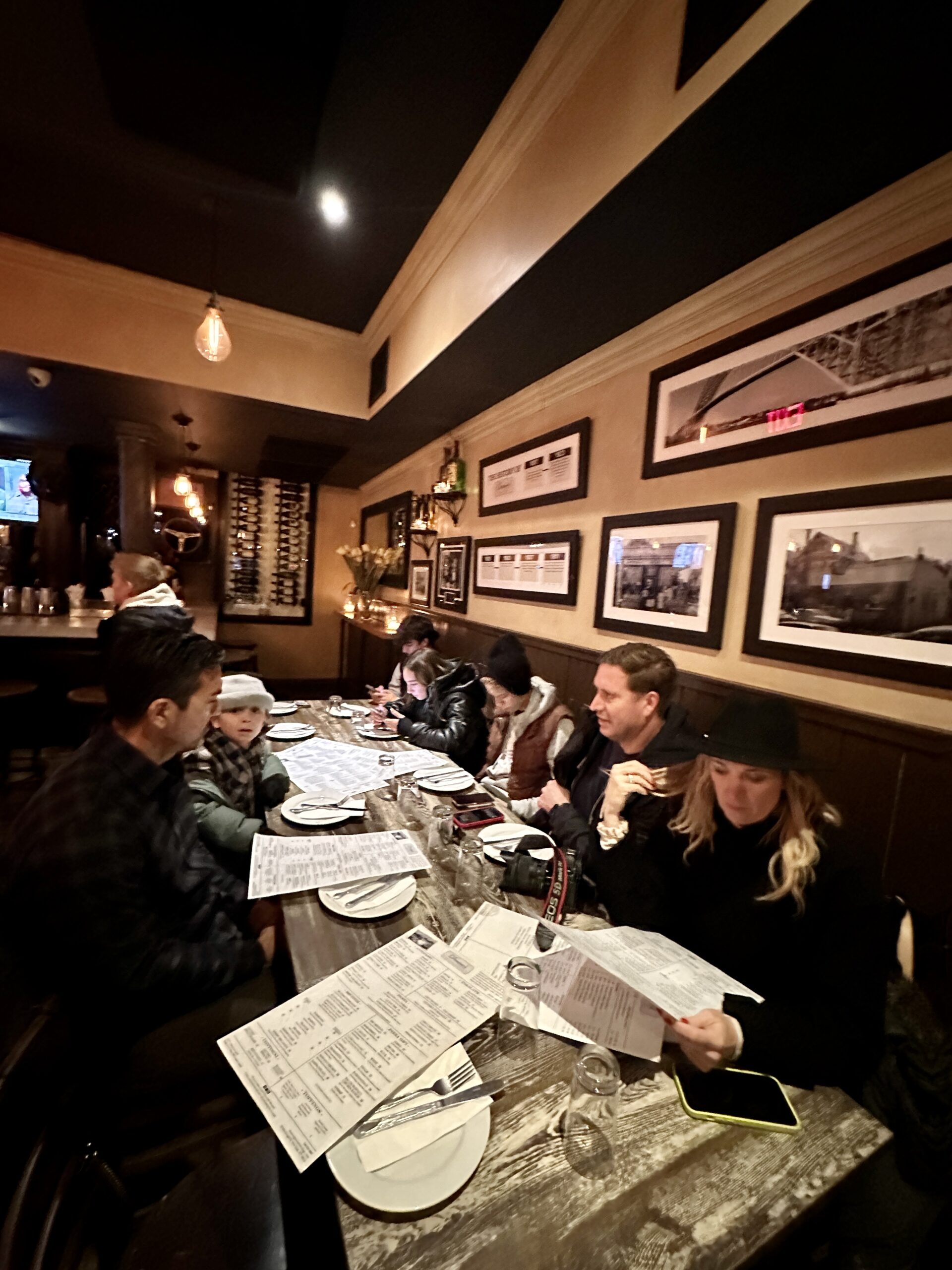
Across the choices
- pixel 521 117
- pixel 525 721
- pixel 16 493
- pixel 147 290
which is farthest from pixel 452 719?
pixel 16 493

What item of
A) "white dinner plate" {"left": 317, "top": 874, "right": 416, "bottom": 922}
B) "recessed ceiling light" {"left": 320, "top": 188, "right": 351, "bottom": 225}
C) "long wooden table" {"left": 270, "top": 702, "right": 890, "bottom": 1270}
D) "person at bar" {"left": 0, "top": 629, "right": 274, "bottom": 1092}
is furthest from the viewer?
"recessed ceiling light" {"left": 320, "top": 188, "right": 351, "bottom": 225}

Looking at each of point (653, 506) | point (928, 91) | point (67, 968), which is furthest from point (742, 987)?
point (928, 91)

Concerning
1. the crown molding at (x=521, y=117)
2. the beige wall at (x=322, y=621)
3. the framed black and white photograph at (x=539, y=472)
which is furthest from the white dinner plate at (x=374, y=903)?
the beige wall at (x=322, y=621)

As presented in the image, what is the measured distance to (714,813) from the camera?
4.18 feet

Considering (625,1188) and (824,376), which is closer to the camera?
(625,1188)

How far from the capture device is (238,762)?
6.41 ft

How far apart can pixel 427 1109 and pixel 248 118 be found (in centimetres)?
311

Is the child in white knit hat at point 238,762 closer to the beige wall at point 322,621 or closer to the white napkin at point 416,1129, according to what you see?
the white napkin at point 416,1129

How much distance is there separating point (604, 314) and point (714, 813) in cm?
200

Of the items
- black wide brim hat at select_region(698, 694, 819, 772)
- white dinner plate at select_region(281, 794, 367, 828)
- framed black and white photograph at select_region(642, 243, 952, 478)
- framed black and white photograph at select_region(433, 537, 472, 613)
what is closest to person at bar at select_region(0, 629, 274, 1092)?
white dinner plate at select_region(281, 794, 367, 828)

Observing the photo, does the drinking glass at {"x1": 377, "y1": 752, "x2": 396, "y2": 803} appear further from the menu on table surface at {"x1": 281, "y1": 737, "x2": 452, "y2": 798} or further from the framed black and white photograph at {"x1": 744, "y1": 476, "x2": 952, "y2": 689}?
the framed black and white photograph at {"x1": 744, "y1": 476, "x2": 952, "y2": 689}

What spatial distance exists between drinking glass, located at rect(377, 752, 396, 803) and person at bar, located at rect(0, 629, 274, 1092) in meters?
0.63

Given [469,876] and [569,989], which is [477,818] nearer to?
[469,876]

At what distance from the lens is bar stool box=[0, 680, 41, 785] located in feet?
13.1
